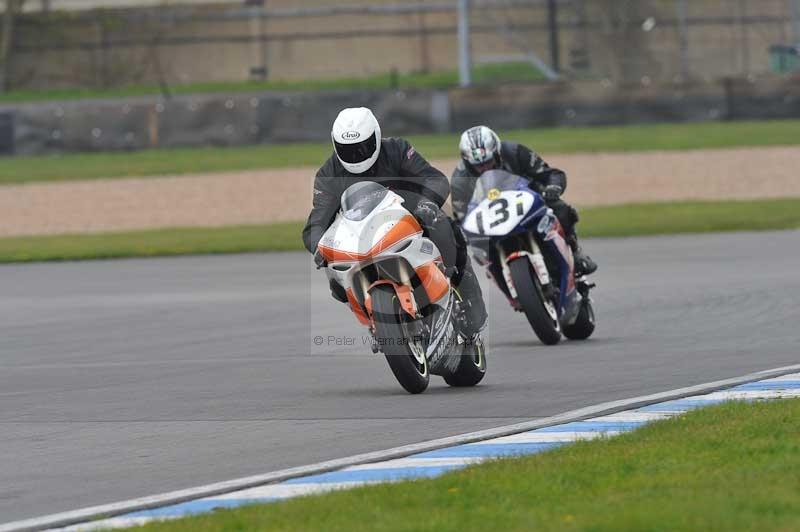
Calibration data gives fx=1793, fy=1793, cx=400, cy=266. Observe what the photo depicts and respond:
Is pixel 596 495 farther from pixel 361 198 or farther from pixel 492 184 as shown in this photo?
pixel 492 184

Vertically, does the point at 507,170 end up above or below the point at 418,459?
above

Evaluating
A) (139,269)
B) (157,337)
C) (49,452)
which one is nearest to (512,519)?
(49,452)

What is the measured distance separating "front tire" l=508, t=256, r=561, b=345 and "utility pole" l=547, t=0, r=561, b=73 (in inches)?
1185

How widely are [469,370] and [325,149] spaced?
82.9ft

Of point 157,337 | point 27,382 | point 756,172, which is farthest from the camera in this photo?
point 756,172

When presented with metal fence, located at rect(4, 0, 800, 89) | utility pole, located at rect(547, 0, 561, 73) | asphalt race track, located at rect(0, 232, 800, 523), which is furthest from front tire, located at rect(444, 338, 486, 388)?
metal fence, located at rect(4, 0, 800, 89)

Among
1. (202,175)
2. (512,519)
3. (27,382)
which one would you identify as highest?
(512,519)

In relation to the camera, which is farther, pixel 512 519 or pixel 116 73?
pixel 116 73

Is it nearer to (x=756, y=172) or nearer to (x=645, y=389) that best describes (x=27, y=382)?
(x=645, y=389)

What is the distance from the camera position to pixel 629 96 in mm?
35531

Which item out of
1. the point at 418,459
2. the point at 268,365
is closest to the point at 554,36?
the point at 268,365

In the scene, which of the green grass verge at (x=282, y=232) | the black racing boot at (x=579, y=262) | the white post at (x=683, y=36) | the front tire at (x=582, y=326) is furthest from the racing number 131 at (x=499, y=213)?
the white post at (x=683, y=36)

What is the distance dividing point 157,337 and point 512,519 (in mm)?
8324

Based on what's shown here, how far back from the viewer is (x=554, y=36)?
42906 millimetres
